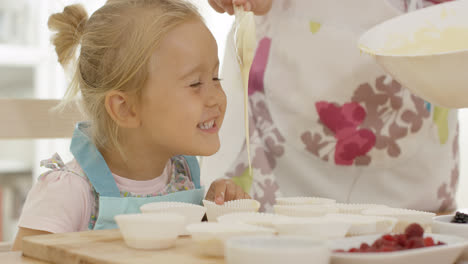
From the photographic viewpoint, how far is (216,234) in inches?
23.6

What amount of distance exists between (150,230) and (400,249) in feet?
0.88

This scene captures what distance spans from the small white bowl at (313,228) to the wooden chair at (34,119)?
89 cm

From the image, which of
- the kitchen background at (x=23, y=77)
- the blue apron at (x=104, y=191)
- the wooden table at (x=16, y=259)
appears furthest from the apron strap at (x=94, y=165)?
the kitchen background at (x=23, y=77)

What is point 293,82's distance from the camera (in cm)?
142

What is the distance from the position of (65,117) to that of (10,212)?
7.60ft

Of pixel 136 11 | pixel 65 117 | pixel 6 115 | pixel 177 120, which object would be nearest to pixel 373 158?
pixel 177 120

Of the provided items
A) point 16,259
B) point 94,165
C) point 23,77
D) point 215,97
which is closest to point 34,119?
point 94,165

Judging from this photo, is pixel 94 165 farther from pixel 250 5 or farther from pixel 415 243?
pixel 415 243

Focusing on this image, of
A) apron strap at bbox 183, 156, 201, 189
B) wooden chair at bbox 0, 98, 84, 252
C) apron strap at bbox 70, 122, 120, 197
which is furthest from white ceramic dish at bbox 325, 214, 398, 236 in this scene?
wooden chair at bbox 0, 98, 84, 252

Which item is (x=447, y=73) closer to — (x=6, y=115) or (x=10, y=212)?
(x=6, y=115)

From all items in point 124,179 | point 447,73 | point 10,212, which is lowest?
point 10,212

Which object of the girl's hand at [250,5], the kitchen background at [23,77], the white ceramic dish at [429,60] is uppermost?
the girl's hand at [250,5]

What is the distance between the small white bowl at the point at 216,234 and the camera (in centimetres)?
60

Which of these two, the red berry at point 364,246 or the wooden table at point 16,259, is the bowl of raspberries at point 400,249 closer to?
the red berry at point 364,246
